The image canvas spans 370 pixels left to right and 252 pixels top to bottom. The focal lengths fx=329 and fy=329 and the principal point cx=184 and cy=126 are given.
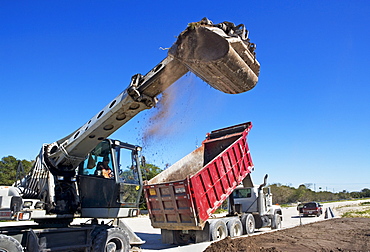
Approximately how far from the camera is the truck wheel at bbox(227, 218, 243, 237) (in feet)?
39.8

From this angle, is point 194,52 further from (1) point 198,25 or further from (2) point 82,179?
(2) point 82,179

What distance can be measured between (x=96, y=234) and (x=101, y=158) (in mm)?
1820

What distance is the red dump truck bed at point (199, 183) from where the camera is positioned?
33.6 ft

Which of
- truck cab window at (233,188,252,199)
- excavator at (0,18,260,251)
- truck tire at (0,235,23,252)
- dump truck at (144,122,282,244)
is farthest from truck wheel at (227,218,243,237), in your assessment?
truck tire at (0,235,23,252)

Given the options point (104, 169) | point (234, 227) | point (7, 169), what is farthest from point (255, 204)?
point (7, 169)

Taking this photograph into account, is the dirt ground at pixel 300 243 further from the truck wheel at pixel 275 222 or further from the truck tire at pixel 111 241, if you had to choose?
the truck wheel at pixel 275 222

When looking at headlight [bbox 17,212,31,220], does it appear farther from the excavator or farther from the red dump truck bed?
the red dump truck bed

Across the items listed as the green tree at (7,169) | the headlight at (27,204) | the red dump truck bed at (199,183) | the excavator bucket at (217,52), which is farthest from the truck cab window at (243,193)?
the green tree at (7,169)

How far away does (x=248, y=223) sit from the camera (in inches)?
532

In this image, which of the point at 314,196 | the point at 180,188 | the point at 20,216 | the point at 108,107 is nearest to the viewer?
the point at 20,216

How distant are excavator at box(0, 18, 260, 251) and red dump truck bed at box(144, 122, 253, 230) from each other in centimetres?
197

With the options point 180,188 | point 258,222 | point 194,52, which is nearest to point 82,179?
point 180,188

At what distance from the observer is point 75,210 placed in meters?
7.86

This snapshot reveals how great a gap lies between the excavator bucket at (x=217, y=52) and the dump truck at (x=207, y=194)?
4.86 m
